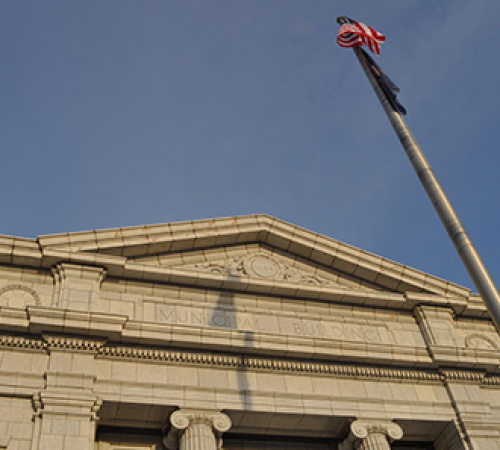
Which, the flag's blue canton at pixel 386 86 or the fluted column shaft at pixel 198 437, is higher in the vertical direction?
the flag's blue canton at pixel 386 86

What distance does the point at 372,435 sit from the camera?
2158 centimetres

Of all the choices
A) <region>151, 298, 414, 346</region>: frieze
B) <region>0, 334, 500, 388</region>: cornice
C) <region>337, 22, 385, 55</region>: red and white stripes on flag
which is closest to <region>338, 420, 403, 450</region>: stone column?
<region>0, 334, 500, 388</region>: cornice

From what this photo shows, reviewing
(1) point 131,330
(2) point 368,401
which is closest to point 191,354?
(1) point 131,330

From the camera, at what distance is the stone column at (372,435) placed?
21453 millimetres

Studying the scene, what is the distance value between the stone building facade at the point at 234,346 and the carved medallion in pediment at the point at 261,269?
56 mm

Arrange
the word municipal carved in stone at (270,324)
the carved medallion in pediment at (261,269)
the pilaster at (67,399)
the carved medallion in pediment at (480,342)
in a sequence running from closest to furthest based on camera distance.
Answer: the pilaster at (67,399), the word municipal carved in stone at (270,324), the carved medallion in pediment at (261,269), the carved medallion in pediment at (480,342)

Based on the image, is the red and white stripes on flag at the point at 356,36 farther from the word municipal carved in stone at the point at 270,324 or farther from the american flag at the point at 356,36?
the word municipal carved in stone at the point at 270,324

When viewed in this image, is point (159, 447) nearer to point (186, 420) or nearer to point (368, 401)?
point (186, 420)

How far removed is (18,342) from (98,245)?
13.1 ft

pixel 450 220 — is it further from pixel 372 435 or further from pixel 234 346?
pixel 372 435

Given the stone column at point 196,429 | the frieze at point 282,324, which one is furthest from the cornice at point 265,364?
the stone column at point 196,429

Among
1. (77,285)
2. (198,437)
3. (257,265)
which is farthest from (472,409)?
(77,285)

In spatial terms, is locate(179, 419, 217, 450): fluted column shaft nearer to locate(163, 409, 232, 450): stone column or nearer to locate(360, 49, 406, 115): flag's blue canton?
locate(163, 409, 232, 450): stone column

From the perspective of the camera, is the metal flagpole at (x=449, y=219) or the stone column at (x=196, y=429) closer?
the metal flagpole at (x=449, y=219)
